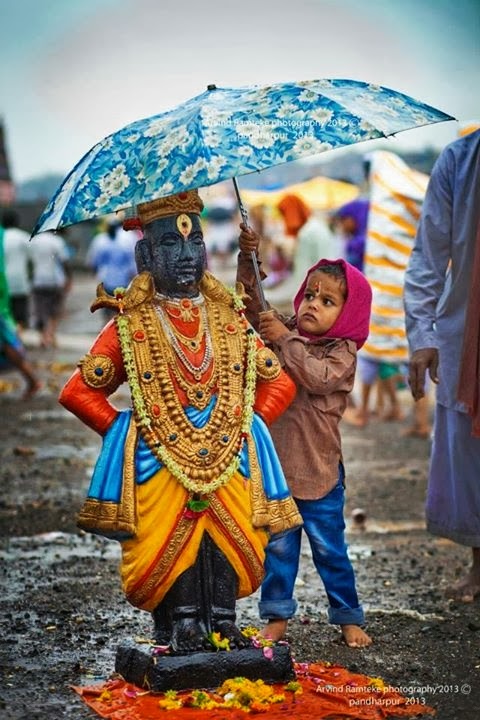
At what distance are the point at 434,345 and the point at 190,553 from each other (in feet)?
5.81

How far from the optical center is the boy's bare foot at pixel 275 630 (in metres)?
5.23

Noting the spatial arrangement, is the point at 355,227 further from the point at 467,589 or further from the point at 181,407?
the point at 181,407

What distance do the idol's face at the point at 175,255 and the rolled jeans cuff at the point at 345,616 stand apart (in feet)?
5.04

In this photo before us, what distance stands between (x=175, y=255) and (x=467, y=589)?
94.7 inches

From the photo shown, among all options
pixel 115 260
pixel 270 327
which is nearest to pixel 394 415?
pixel 115 260

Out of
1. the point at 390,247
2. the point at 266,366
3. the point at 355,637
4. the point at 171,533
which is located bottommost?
the point at 355,637

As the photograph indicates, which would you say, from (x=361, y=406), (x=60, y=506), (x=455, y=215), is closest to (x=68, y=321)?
(x=361, y=406)

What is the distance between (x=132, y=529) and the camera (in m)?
4.54

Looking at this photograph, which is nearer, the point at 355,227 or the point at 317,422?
the point at 317,422

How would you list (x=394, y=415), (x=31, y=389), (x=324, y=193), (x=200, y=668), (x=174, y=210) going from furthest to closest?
1. (x=324, y=193)
2. (x=31, y=389)
3. (x=394, y=415)
4. (x=174, y=210)
5. (x=200, y=668)

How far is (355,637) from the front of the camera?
530 cm

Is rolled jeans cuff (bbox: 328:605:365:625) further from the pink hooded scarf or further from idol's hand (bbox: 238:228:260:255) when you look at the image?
idol's hand (bbox: 238:228:260:255)

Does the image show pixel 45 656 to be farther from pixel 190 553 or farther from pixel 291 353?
pixel 291 353

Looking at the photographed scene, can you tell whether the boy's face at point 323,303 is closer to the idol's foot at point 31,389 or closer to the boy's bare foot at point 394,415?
the boy's bare foot at point 394,415
